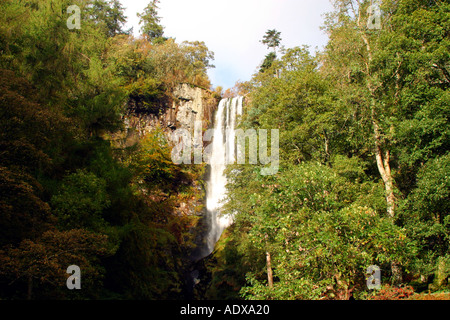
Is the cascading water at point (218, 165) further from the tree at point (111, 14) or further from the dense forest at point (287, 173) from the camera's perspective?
the tree at point (111, 14)

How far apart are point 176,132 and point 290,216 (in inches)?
962

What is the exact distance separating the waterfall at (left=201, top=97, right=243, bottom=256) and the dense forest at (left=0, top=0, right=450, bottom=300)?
7.46 metres

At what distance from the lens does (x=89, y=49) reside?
17.7m

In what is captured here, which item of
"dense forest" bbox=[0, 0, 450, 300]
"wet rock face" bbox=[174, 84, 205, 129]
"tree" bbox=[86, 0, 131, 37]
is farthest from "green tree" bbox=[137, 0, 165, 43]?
"dense forest" bbox=[0, 0, 450, 300]

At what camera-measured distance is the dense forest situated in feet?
28.1

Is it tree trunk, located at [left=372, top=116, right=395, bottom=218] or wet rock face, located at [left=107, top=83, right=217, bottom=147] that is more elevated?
wet rock face, located at [left=107, top=83, right=217, bottom=147]

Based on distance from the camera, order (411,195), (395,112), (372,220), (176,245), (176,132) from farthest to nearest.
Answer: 1. (176,132)
2. (176,245)
3. (395,112)
4. (411,195)
5. (372,220)

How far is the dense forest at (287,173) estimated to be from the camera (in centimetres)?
855

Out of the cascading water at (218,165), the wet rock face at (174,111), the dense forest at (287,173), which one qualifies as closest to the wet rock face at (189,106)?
the wet rock face at (174,111)

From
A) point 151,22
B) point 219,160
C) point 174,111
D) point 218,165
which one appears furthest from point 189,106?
point 151,22

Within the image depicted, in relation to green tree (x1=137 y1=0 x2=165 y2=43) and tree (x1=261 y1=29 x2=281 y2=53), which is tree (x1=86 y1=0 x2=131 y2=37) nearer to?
green tree (x1=137 y1=0 x2=165 y2=43)

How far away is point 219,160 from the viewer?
31.0m
